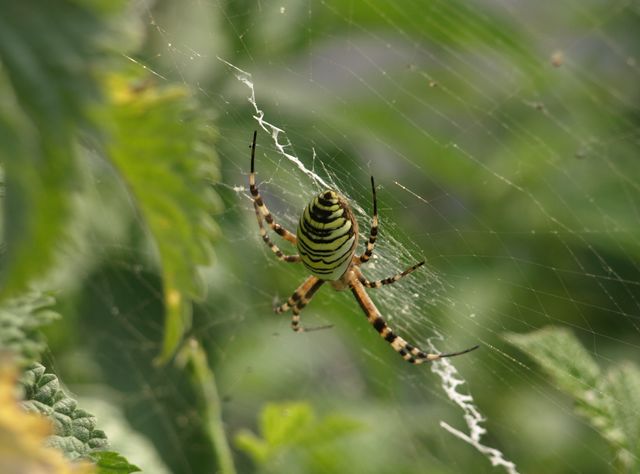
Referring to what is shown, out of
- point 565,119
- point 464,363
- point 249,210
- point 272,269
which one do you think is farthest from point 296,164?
point 565,119

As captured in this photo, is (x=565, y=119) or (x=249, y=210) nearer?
(x=249, y=210)

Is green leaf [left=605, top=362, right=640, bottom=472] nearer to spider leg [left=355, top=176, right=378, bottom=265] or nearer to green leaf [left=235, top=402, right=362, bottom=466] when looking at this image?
green leaf [left=235, top=402, right=362, bottom=466]

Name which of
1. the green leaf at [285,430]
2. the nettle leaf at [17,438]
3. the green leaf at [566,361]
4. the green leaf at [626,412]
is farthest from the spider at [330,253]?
the nettle leaf at [17,438]

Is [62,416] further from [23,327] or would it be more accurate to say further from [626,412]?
[626,412]

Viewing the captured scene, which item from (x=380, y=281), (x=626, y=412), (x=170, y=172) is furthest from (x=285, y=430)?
(x=170, y=172)

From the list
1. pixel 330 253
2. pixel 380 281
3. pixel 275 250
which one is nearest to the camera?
pixel 330 253

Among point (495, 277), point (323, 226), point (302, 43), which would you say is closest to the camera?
point (323, 226)

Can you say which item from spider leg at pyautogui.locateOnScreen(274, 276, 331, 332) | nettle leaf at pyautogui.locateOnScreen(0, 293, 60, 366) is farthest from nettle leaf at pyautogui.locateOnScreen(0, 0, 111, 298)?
spider leg at pyautogui.locateOnScreen(274, 276, 331, 332)

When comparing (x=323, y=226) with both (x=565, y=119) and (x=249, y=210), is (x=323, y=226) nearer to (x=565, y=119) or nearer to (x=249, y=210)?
(x=249, y=210)
